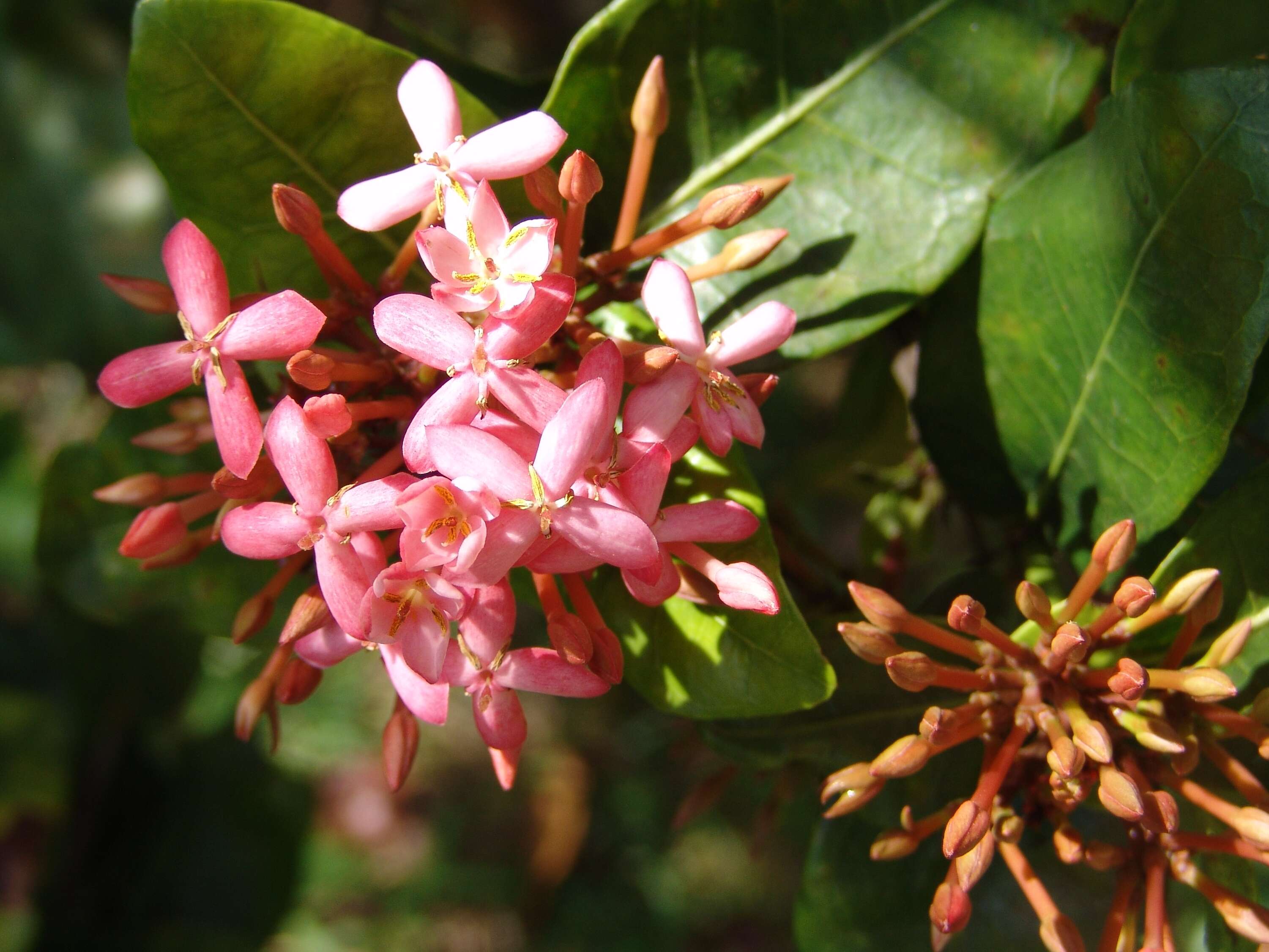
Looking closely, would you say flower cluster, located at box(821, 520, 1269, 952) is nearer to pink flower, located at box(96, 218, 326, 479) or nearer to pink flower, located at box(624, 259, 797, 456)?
pink flower, located at box(624, 259, 797, 456)

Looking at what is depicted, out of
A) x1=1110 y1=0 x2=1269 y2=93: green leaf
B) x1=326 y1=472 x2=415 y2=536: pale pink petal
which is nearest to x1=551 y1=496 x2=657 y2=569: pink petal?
x1=326 y1=472 x2=415 y2=536: pale pink petal

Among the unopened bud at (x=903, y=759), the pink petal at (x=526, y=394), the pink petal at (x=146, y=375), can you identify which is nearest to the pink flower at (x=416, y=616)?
the pink petal at (x=526, y=394)

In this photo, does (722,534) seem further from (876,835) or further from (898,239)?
(876,835)

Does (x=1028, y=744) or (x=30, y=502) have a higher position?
(x=1028, y=744)

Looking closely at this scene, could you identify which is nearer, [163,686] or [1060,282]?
[1060,282]

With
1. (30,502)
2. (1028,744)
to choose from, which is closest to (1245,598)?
(1028,744)

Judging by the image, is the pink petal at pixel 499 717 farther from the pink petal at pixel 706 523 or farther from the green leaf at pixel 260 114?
the green leaf at pixel 260 114
